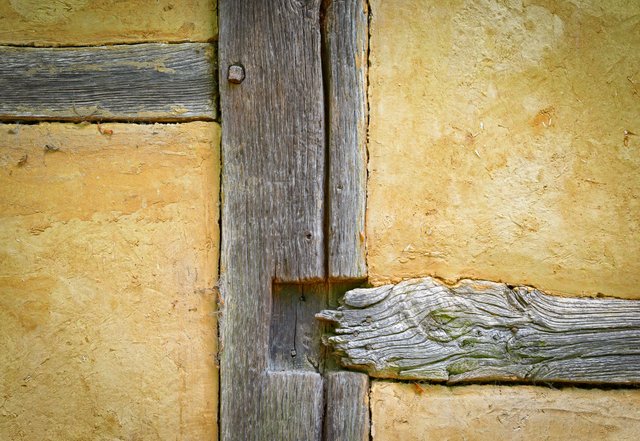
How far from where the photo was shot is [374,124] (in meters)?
2.05

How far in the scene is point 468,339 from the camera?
6.62 ft

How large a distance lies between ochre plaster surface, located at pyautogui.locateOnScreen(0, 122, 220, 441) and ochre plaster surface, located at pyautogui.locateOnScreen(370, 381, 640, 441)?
21.8 inches

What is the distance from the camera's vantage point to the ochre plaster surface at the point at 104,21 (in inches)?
83.4

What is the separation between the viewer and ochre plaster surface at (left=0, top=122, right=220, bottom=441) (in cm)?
206

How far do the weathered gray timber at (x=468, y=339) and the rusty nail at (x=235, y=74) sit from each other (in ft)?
2.39

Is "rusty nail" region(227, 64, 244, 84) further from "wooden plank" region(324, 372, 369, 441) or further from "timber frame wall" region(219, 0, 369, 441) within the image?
"wooden plank" region(324, 372, 369, 441)

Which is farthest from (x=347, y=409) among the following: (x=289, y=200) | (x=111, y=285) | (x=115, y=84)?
(x=115, y=84)

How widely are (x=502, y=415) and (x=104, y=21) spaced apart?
170 cm

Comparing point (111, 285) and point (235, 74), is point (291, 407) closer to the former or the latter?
point (111, 285)

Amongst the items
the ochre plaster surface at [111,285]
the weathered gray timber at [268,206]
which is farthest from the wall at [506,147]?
the ochre plaster surface at [111,285]

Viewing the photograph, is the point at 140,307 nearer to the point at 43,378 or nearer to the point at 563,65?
the point at 43,378

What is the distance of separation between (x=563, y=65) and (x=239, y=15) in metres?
0.99

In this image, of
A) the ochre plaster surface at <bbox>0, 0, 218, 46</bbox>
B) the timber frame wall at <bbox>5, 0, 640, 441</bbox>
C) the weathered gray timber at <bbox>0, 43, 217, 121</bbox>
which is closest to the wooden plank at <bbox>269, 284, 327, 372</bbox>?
the timber frame wall at <bbox>5, 0, 640, 441</bbox>

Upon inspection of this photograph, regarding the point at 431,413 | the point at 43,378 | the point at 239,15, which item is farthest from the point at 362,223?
the point at 43,378
